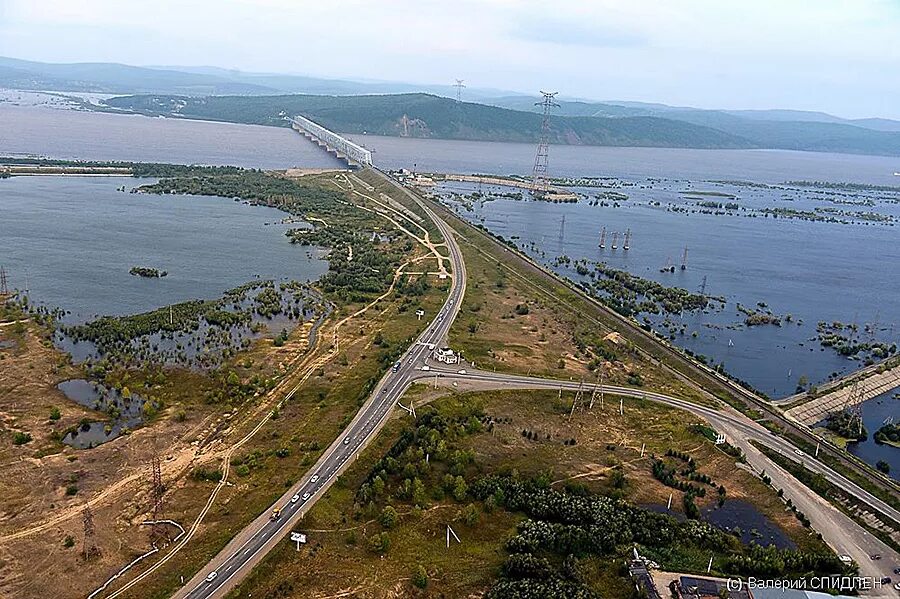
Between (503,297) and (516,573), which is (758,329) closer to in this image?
(503,297)

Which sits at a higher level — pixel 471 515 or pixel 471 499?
pixel 471 515

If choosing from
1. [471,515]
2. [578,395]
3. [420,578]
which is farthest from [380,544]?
[578,395]

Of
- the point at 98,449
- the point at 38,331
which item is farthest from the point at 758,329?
the point at 38,331

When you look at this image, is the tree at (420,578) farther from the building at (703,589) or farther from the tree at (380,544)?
the building at (703,589)

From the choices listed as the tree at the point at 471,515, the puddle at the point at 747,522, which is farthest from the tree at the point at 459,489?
the puddle at the point at 747,522

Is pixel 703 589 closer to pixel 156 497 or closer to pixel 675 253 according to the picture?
pixel 156 497

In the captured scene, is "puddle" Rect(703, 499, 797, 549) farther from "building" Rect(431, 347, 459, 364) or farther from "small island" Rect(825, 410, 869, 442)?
"building" Rect(431, 347, 459, 364)
